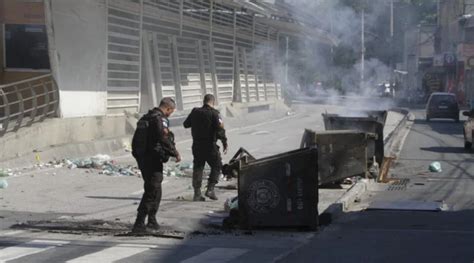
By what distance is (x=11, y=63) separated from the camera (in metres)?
22.8

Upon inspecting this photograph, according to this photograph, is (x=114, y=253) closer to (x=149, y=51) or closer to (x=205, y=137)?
(x=205, y=137)

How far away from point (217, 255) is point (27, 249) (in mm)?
2037

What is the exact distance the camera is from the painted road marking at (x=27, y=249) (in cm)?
928

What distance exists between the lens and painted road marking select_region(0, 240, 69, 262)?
30.5 ft

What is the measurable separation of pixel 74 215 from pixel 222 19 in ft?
87.7

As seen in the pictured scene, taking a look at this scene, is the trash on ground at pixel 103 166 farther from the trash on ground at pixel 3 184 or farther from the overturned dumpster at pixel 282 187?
the overturned dumpster at pixel 282 187

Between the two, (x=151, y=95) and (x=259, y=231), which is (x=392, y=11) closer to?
(x=151, y=95)

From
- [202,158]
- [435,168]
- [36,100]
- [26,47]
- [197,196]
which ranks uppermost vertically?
[26,47]

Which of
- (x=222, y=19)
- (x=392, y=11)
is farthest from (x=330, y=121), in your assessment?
(x=222, y=19)

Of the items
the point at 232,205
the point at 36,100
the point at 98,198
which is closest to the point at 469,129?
the point at 36,100

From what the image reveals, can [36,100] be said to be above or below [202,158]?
above

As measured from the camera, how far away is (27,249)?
31.8ft

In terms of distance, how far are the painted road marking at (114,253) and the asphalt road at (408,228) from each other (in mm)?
1617

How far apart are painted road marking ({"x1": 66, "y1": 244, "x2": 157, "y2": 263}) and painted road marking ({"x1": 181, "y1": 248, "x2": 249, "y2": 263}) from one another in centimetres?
68
